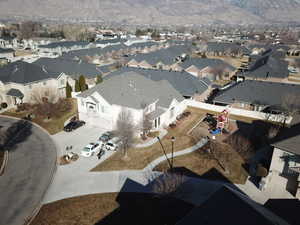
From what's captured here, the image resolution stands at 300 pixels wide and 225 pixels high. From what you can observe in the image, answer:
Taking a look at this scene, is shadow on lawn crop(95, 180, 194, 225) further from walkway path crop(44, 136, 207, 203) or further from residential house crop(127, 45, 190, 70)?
residential house crop(127, 45, 190, 70)

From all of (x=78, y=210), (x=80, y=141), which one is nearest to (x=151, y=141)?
(x=80, y=141)

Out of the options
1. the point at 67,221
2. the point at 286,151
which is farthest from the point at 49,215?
the point at 286,151

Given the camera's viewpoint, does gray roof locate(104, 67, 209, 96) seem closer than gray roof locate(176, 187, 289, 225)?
No

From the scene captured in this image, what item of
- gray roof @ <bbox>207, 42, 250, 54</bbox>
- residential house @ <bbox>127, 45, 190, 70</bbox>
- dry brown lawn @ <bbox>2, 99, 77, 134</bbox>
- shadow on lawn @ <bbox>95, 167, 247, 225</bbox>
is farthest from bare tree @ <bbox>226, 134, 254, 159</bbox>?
gray roof @ <bbox>207, 42, 250, 54</bbox>

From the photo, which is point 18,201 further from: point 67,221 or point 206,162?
point 206,162

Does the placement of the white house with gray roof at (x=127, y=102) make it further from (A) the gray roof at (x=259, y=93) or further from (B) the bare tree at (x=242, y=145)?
(A) the gray roof at (x=259, y=93)

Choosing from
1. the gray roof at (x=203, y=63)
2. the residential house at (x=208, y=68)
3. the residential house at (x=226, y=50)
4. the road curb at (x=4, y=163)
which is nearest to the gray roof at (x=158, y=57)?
the gray roof at (x=203, y=63)
